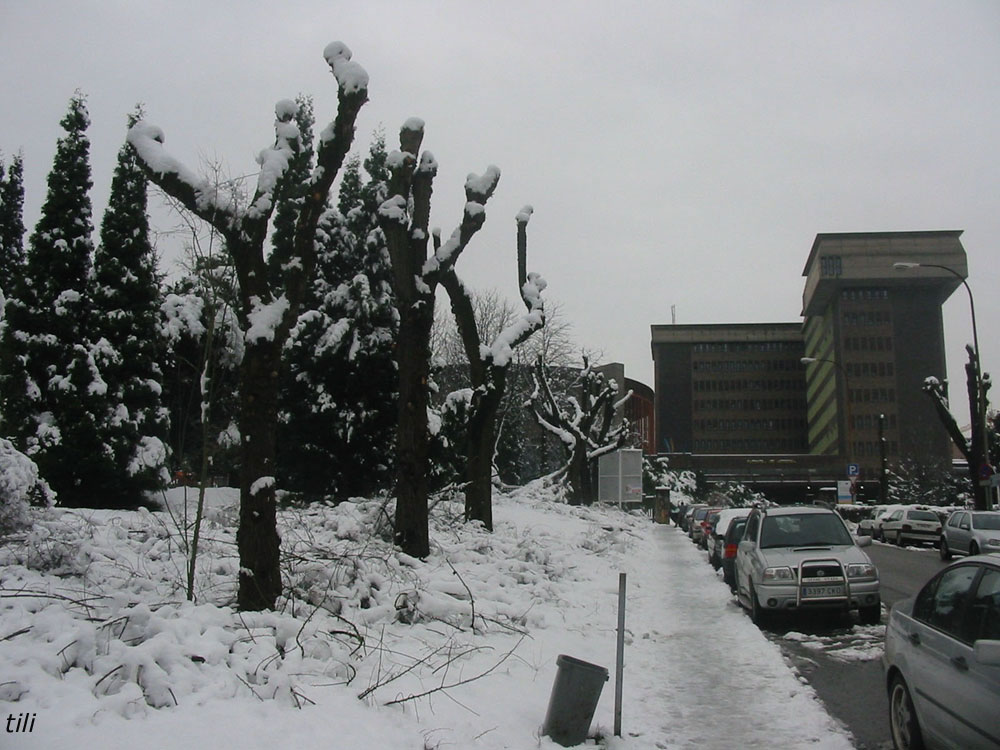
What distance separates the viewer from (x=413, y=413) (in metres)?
12.9

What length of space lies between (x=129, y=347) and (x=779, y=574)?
68.0 feet

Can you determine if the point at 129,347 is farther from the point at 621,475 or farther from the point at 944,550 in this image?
the point at 944,550

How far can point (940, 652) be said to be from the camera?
551cm

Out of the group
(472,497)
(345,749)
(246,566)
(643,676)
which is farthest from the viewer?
(472,497)

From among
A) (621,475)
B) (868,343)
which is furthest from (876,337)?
(621,475)

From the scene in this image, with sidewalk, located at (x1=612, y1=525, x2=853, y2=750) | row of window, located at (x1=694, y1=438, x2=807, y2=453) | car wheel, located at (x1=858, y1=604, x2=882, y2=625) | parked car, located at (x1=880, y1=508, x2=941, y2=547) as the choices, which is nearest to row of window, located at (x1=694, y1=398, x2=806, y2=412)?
row of window, located at (x1=694, y1=438, x2=807, y2=453)

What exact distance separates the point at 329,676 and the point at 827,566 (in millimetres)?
8222

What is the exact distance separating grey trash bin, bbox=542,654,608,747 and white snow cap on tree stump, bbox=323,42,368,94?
6399mm

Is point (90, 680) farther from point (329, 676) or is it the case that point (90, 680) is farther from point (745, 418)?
point (745, 418)

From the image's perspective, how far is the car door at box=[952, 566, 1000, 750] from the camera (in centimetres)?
468

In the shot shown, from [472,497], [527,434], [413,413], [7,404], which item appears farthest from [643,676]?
[527,434]

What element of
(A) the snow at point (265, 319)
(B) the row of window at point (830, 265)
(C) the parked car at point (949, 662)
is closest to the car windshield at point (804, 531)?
(C) the parked car at point (949, 662)

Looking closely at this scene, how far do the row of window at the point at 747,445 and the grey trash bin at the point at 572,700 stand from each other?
143827mm

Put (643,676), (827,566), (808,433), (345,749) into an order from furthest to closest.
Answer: (808,433) → (827,566) → (643,676) → (345,749)
